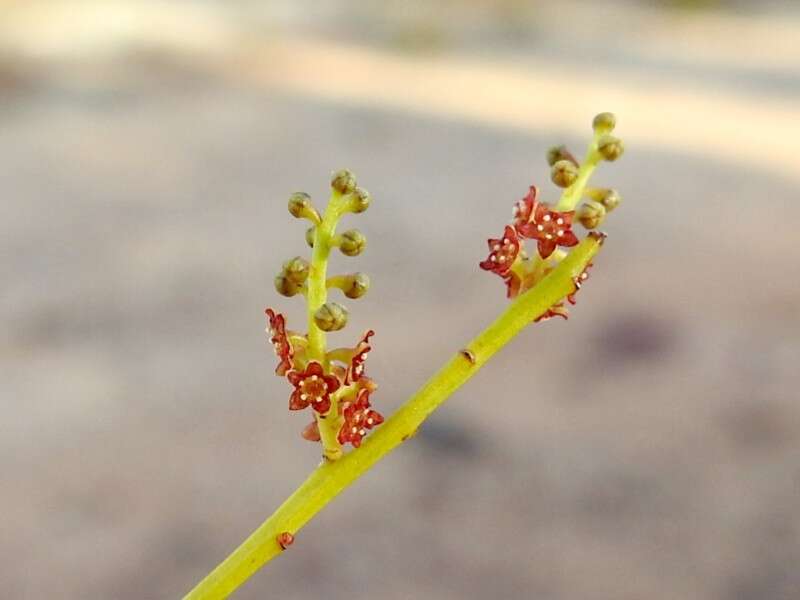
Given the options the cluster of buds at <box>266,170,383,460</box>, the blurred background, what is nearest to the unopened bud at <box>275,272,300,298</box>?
the cluster of buds at <box>266,170,383,460</box>

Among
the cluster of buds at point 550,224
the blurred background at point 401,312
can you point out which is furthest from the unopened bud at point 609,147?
the blurred background at point 401,312

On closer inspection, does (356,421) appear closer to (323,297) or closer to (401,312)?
(323,297)

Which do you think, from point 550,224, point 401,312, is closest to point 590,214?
point 550,224

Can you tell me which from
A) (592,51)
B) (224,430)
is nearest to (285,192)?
(224,430)

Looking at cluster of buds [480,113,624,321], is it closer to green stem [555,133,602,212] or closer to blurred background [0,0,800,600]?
green stem [555,133,602,212]

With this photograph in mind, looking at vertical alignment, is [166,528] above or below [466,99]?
below

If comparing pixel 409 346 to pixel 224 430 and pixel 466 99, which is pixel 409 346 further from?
pixel 466 99
